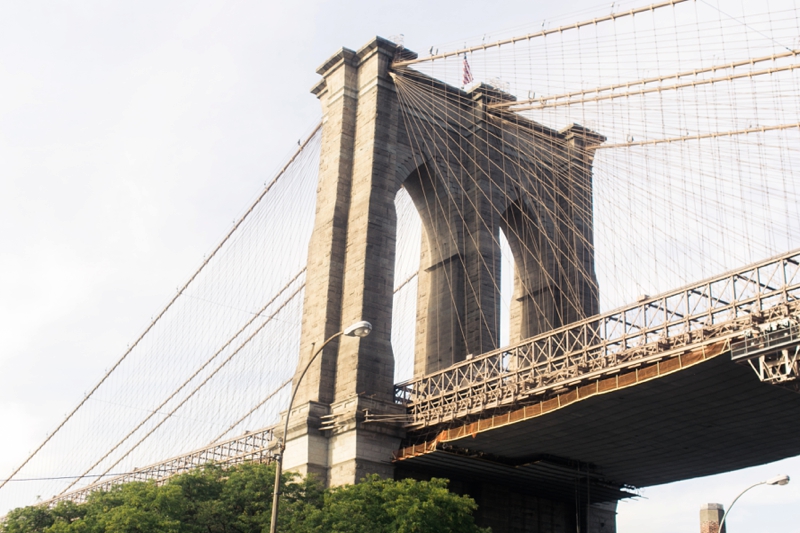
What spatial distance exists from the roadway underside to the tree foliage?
5063 millimetres

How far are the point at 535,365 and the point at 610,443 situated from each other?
6.98m

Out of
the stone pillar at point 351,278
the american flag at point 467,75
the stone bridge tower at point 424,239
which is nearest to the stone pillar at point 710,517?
the stone bridge tower at point 424,239

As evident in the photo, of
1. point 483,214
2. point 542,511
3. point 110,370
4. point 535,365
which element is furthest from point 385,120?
point 110,370

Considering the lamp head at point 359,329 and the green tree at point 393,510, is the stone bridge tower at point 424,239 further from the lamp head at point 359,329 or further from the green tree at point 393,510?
the lamp head at point 359,329

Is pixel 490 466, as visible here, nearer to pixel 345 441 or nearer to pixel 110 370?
pixel 345 441

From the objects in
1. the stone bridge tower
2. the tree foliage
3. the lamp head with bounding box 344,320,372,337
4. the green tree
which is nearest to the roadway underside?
the stone bridge tower

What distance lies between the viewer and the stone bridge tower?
47750mm

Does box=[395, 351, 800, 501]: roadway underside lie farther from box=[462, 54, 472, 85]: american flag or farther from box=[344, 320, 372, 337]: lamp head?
box=[462, 54, 472, 85]: american flag

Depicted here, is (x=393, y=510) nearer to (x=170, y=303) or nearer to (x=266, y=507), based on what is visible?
(x=266, y=507)

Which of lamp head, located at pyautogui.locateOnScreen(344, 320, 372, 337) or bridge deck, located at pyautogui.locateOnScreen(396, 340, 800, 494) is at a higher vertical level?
bridge deck, located at pyautogui.locateOnScreen(396, 340, 800, 494)

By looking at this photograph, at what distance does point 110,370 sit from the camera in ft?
284

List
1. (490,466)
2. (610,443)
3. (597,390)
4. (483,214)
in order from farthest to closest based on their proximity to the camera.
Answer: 1. (483,214)
2. (490,466)
3. (610,443)
4. (597,390)

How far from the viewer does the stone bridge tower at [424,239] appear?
47.8 m

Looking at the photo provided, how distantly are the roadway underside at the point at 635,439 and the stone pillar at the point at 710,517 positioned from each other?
18.3 ft
